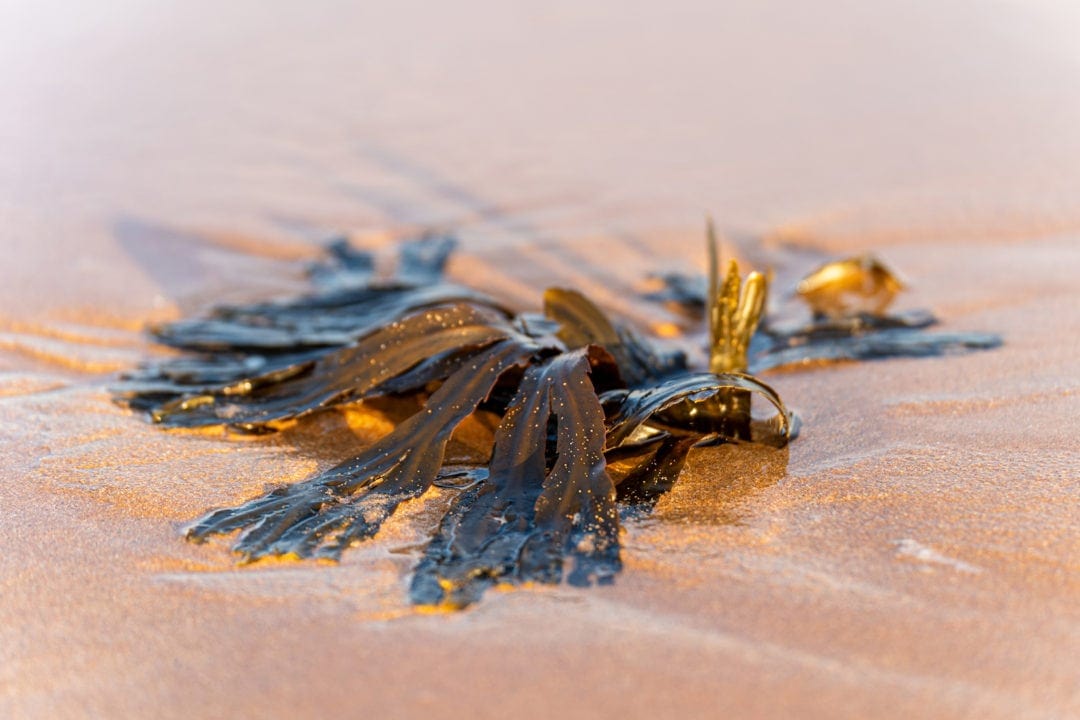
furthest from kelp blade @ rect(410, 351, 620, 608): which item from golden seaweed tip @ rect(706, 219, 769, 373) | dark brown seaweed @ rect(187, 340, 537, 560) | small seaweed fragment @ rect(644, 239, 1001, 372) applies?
small seaweed fragment @ rect(644, 239, 1001, 372)

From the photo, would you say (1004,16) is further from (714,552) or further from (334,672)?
(334,672)

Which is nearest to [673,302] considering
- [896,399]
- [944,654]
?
[896,399]

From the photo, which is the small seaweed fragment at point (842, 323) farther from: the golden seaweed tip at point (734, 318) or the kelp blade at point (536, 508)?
the kelp blade at point (536, 508)

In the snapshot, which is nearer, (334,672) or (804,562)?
(334,672)

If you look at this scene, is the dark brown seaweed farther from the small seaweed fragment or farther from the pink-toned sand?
the small seaweed fragment

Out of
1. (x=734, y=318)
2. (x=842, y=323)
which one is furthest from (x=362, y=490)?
(x=842, y=323)

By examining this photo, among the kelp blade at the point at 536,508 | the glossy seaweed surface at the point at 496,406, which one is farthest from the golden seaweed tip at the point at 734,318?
the kelp blade at the point at 536,508
